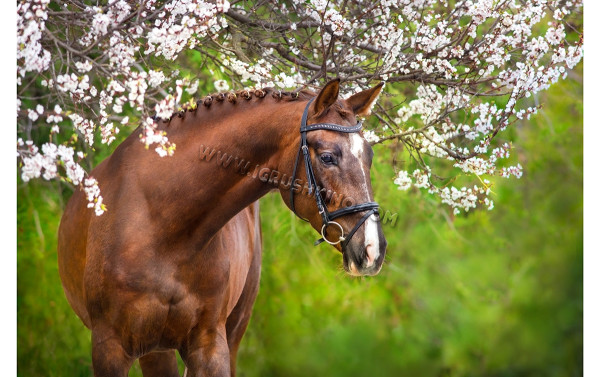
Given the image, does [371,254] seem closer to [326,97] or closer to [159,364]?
[326,97]

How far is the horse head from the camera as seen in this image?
8.75 ft

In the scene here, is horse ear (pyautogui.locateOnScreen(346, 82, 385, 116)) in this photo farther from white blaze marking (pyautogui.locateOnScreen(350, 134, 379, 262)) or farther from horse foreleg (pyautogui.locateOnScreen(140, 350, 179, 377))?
horse foreleg (pyautogui.locateOnScreen(140, 350, 179, 377))

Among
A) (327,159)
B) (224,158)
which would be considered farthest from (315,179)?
(224,158)

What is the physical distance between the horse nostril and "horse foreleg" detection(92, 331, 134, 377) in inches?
46.8

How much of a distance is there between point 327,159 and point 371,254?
415mm

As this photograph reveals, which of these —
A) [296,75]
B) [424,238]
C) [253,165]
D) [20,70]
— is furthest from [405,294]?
[20,70]

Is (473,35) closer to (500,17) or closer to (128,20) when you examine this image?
(500,17)

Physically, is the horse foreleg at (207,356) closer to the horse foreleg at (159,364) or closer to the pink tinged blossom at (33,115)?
the horse foreleg at (159,364)

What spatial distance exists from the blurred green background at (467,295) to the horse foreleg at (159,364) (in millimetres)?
3984

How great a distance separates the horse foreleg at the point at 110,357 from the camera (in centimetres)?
305

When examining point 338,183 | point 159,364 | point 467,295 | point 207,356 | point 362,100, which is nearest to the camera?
point 338,183

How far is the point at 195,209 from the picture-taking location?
306 cm

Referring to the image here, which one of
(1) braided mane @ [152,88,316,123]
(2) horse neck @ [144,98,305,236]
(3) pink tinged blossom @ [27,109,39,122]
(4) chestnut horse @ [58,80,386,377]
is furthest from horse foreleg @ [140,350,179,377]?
(3) pink tinged blossom @ [27,109,39,122]

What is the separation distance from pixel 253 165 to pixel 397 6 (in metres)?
1.73
